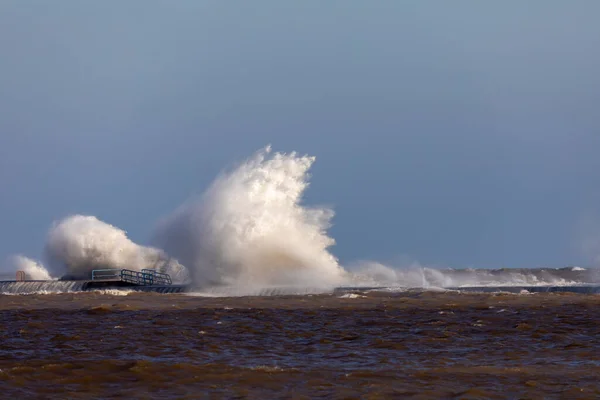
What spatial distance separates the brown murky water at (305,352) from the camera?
35.2ft

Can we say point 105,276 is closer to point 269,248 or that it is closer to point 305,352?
point 269,248

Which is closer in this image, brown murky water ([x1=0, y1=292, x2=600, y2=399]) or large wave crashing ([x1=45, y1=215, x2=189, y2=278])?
brown murky water ([x1=0, y1=292, x2=600, y2=399])

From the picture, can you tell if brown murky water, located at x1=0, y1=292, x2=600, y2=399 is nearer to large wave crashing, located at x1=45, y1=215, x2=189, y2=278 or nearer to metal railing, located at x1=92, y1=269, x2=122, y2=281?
metal railing, located at x1=92, y1=269, x2=122, y2=281

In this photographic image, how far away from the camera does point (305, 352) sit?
1424 cm

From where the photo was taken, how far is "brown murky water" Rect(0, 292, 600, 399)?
10.7 metres

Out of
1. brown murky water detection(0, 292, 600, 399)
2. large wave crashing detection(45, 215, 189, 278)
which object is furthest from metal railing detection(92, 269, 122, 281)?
brown murky water detection(0, 292, 600, 399)

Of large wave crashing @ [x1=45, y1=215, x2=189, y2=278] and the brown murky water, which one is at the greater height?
large wave crashing @ [x1=45, y1=215, x2=189, y2=278]

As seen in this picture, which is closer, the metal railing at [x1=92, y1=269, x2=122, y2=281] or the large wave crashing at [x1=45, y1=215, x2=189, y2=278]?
the metal railing at [x1=92, y1=269, x2=122, y2=281]

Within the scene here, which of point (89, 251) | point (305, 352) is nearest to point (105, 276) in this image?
point (89, 251)

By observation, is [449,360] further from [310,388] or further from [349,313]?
[349,313]

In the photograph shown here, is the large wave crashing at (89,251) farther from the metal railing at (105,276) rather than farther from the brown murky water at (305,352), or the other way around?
the brown murky water at (305,352)

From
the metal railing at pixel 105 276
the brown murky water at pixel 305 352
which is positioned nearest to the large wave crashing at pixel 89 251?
the metal railing at pixel 105 276

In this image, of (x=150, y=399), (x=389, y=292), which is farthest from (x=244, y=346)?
(x=389, y=292)

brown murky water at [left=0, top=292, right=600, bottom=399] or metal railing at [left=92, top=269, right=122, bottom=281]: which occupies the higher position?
metal railing at [left=92, top=269, right=122, bottom=281]
